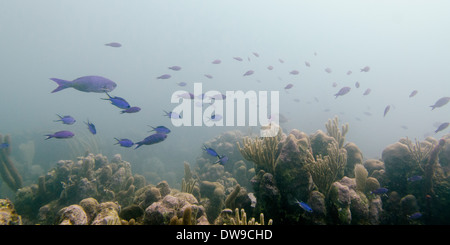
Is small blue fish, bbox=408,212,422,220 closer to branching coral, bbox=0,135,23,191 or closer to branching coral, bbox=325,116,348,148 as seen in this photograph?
branching coral, bbox=325,116,348,148

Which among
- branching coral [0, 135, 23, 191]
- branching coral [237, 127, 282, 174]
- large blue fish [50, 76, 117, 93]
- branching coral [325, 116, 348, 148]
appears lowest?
branching coral [0, 135, 23, 191]

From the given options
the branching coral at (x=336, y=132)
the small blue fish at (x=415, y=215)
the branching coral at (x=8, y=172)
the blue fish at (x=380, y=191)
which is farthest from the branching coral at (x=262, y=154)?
the branching coral at (x=8, y=172)

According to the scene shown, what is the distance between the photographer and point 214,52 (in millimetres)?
113875

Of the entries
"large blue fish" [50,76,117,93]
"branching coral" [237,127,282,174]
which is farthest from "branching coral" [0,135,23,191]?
"branching coral" [237,127,282,174]

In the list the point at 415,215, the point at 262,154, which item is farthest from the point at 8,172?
the point at 415,215

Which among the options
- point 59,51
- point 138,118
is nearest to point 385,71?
point 138,118

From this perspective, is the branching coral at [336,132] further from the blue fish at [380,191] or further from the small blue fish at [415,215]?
the small blue fish at [415,215]

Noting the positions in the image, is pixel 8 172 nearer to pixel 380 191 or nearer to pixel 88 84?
pixel 88 84

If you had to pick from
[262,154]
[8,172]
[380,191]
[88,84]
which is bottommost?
[8,172]

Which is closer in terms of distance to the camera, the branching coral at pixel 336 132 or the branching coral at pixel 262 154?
the branching coral at pixel 262 154

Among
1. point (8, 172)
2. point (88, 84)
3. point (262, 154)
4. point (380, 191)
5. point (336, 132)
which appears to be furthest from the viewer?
point (8, 172)

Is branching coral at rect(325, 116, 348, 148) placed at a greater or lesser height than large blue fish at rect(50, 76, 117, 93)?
lesser
